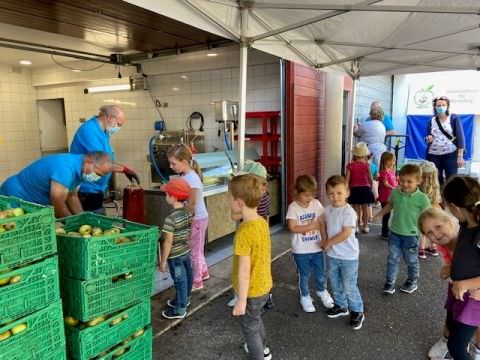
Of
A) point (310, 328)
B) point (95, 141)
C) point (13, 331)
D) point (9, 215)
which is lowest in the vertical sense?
point (310, 328)

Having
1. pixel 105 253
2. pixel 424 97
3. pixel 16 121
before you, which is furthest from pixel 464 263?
pixel 424 97

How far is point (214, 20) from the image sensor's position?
323 cm

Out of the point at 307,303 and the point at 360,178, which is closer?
the point at 307,303

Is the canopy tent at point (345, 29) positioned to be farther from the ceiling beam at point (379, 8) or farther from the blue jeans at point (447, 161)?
the blue jeans at point (447, 161)

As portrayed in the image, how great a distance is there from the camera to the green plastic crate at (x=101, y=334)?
1952 mm

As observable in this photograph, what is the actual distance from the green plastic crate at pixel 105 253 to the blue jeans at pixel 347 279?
1.42 metres

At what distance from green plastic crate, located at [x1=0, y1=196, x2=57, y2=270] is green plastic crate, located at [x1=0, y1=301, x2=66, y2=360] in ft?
0.89

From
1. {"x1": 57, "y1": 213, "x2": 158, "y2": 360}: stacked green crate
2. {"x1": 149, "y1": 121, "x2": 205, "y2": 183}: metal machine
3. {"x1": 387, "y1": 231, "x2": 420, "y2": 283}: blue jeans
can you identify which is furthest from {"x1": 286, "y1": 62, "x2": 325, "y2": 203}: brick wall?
{"x1": 57, "y1": 213, "x2": 158, "y2": 360}: stacked green crate

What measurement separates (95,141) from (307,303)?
7.82 ft

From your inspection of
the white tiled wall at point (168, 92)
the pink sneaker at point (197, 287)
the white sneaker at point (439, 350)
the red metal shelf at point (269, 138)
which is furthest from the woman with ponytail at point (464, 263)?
the white tiled wall at point (168, 92)

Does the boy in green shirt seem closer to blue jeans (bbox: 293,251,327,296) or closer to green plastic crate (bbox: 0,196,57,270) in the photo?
blue jeans (bbox: 293,251,327,296)

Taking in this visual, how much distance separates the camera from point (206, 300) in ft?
10.9

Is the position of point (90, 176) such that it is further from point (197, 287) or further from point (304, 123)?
point (304, 123)

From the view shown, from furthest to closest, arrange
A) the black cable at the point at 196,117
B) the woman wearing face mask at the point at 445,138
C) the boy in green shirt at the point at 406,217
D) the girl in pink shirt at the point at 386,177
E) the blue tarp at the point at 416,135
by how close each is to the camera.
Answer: the blue tarp at the point at 416,135 < the black cable at the point at 196,117 < the woman wearing face mask at the point at 445,138 < the girl in pink shirt at the point at 386,177 < the boy in green shirt at the point at 406,217
